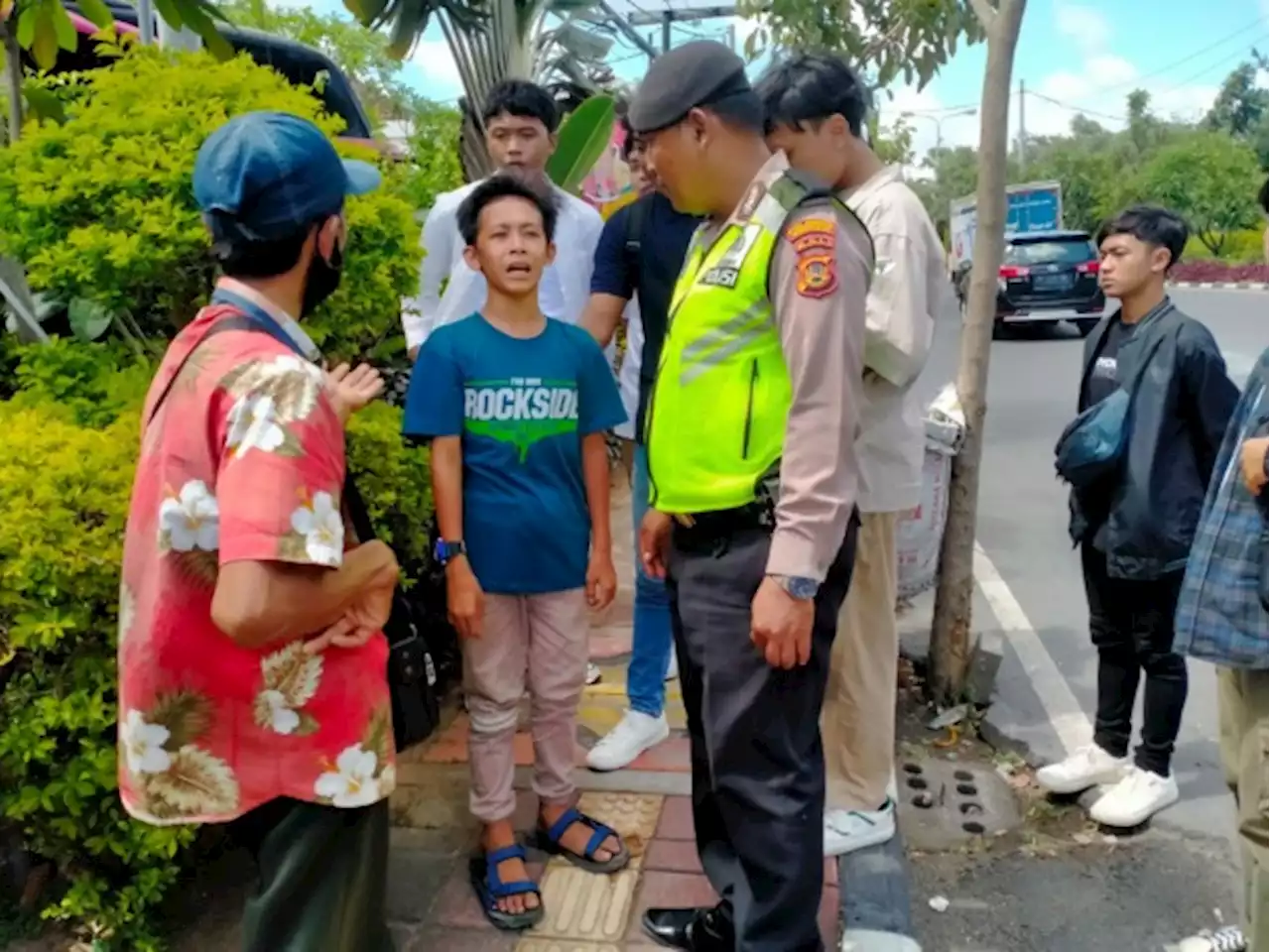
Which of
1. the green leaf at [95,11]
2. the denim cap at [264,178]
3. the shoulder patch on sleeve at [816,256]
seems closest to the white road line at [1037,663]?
the shoulder patch on sleeve at [816,256]

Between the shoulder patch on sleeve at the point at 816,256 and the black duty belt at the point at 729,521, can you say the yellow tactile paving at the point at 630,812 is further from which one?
the shoulder patch on sleeve at the point at 816,256

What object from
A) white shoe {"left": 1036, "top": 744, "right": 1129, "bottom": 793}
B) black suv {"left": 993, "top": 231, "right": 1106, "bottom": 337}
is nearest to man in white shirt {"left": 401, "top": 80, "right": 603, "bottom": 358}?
white shoe {"left": 1036, "top": 744, "right": 1129, "bottom": 793}

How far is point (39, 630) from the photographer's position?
228cm

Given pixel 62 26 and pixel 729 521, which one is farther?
pixel 62 26

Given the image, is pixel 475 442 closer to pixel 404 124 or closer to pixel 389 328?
pixel 389 328

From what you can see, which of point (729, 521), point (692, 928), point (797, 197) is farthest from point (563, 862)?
point (797, 197)

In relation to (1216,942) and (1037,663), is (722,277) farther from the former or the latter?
(1037,663)

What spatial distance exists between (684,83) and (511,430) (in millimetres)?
932

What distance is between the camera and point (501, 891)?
2670mm

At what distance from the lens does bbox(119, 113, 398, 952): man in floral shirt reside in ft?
5.24

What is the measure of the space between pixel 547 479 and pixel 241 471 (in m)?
1.20

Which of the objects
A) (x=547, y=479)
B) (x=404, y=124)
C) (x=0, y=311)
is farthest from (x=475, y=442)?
(x=404, y=124)

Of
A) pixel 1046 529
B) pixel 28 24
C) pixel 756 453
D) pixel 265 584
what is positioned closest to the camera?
pixel 265 584

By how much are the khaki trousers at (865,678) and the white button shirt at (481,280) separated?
3.89 ft
